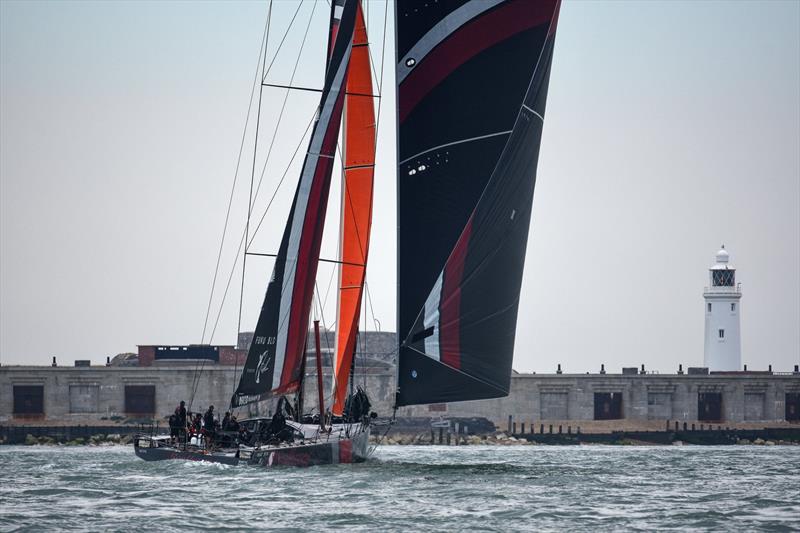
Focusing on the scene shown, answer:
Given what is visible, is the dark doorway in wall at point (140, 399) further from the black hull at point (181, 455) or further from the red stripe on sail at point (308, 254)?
the red stripe on sail at point (308, 254)

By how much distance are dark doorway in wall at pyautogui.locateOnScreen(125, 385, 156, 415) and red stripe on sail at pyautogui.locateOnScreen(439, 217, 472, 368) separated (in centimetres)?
5500

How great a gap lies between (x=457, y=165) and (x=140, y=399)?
185ft

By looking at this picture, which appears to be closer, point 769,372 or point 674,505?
point 674,505

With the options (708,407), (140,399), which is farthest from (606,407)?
(140,399)

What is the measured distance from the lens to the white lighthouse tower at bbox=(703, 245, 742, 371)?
111 meters

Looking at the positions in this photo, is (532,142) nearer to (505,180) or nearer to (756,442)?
(505,180)

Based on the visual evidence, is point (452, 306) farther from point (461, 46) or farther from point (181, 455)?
point (181, 455)

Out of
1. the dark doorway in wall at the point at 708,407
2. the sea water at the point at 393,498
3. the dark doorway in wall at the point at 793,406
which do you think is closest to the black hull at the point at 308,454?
the sea water at the point at 393,498

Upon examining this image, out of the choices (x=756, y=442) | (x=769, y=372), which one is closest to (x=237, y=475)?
(x=756, y=442)

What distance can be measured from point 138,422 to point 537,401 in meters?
25.4

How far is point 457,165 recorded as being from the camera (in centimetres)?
4003

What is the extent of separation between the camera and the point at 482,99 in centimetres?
4025

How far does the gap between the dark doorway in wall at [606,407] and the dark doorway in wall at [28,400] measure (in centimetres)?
3553

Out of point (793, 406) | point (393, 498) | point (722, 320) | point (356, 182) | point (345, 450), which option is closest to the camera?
point (393, 498)
